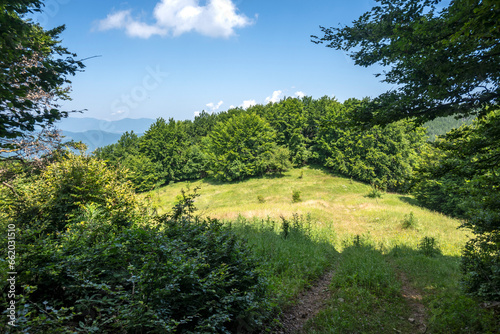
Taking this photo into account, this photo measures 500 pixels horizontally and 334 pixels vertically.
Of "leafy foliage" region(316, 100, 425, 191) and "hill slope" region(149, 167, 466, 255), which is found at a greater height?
"leafy foliage" region(316, 100, 425, 191)

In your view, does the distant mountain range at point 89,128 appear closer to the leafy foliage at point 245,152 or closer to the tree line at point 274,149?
the tree line at point 274,149

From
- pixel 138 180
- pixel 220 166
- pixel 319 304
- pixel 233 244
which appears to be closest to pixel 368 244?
pixel 319 304

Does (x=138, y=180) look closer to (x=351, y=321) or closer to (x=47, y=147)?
(x=47, y=147)

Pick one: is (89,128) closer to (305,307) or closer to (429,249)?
(305,307)

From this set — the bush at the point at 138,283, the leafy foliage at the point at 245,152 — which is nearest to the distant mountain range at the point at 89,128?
the bush at the point at 138,283

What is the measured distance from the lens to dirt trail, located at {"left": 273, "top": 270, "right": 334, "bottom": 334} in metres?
5.25

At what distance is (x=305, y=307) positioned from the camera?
6.20 metres

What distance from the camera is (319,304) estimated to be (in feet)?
20.7

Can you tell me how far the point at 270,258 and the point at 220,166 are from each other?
121 ft

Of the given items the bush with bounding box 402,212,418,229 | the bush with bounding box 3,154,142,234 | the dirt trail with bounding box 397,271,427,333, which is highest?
the bush with bounding box 3,154,142,234

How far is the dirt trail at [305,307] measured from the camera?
5.25m

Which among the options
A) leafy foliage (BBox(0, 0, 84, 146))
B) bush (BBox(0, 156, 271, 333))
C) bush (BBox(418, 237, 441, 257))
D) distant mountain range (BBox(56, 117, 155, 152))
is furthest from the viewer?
bush (BBox(418, 237, 441, 257))

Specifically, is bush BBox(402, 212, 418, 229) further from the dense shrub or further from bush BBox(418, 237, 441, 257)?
the dense shrub

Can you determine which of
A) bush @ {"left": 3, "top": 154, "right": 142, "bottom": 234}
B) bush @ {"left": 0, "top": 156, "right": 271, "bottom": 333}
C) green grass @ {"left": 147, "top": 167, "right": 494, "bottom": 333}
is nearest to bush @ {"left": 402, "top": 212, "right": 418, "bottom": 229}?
green grass @ {"left": 147, "top": 167, "right": 494, "bottom": 333}
